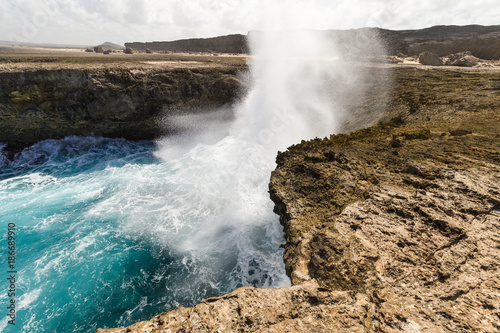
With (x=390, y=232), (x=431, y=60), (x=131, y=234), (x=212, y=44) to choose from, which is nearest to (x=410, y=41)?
(x=431, y=60)

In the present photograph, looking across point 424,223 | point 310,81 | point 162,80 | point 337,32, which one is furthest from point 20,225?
point 337,32

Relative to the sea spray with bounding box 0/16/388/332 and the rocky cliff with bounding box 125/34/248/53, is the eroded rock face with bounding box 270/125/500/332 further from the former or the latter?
the rocky cliff with bounding box 125/34/248/53

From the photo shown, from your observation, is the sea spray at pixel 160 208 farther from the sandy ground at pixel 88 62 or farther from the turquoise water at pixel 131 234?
the sandy ground at pixel 88 62

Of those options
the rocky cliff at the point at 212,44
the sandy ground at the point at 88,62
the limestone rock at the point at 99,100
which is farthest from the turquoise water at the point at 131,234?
the rocky cliff at the point at 212,44

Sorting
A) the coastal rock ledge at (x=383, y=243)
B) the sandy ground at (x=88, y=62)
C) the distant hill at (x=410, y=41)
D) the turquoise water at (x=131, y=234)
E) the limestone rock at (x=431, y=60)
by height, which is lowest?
the turquoise water at (x=131, y=234)

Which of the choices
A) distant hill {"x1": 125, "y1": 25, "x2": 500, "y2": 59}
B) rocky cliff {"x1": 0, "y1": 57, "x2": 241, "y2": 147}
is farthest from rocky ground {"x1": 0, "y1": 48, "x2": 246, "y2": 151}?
distant hill {"x1": 125, "y1": 25, "x2": 500, "y2": 59}
